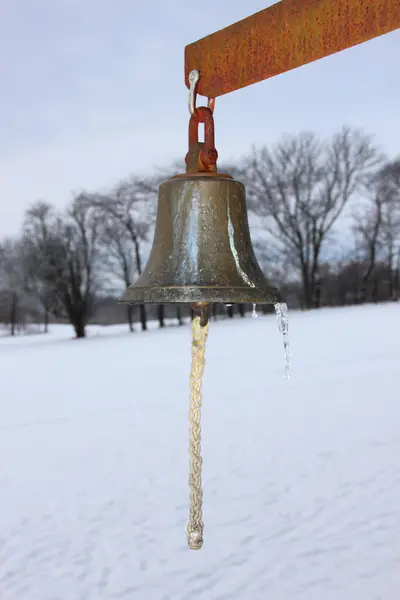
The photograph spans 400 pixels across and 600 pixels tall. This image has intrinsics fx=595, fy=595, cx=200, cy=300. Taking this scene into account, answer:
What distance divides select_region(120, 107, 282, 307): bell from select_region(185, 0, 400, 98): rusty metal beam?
0.21 meters

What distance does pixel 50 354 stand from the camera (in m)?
17.9

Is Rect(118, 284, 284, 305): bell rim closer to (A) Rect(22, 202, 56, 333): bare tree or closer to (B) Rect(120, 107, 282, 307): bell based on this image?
(B) Rect(120, 107, 282, 307): bell

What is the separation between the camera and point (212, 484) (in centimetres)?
665

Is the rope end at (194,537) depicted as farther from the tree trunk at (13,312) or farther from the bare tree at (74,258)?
the tree trunk at (13,312)

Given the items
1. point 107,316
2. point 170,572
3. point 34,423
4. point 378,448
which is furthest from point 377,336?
point 107,316

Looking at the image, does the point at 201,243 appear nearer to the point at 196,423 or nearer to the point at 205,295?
the point at 205,295

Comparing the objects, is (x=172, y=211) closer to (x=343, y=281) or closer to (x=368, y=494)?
(x=368, y=494)

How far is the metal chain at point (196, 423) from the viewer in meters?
1.58

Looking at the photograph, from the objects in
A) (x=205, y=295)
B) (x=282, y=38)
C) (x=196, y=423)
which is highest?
(x=282, y=38)

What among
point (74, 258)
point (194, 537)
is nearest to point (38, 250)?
point (74, 258)

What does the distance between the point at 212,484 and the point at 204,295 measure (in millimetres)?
5596

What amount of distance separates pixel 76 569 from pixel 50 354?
13365 mm

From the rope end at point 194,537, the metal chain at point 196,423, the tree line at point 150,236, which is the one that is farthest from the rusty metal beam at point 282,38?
the tree line at point 150,236

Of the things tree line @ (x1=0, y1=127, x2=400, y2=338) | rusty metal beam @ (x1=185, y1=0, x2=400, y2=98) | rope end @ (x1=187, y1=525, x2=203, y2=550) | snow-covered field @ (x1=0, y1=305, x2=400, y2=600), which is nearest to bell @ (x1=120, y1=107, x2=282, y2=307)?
rusty metal beam @ (x1=185, y1=0, x2=400, y2=98)
